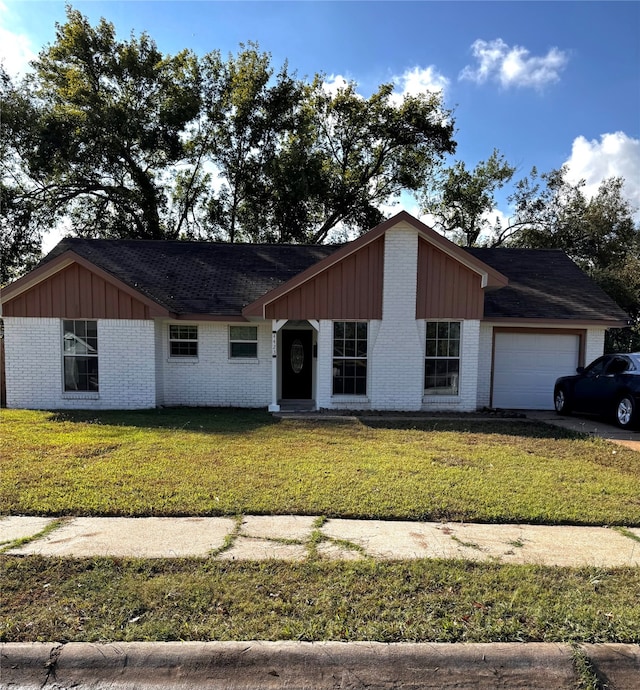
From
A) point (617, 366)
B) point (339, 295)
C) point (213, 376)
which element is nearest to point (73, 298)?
point (213, 376)

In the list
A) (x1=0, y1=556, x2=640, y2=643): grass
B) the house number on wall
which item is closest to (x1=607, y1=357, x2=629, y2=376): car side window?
(x1=0, y1=556, x2=640, y2=643): grass

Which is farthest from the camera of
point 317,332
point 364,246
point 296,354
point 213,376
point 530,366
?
point 296,354

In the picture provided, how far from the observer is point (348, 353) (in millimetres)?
12102

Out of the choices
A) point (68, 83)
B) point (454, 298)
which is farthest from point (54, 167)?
point (454, 298)

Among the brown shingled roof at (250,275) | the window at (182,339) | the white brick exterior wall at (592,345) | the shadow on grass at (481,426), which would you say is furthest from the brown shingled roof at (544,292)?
the window at (182,339)

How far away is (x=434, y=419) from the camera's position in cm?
1080

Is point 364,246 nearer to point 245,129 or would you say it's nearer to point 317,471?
point 317,471

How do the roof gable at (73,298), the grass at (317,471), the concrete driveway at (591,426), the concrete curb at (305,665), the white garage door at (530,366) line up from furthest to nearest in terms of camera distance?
the white garage door at (530,366), the roof gable at (73,298), the concrete driveway at (591,426), the grass at (317,471), the concrete curb at (305,665)

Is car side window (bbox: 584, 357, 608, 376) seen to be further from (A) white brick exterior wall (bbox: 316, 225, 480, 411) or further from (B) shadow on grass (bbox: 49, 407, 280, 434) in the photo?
(B) shadow on grass (bbox: 49, 407, 280, 434)

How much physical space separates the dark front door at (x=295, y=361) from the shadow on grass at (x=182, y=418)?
8.17 feet

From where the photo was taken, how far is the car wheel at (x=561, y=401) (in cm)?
1191

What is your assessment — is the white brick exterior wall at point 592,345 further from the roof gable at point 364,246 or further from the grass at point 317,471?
the grass at point 317,471

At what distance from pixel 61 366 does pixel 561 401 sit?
12.7 m

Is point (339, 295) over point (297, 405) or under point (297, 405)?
over
